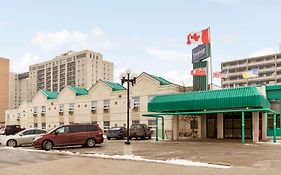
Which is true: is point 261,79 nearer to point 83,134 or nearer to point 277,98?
point 277,98

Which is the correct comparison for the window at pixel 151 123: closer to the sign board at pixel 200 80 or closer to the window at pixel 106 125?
the sign board at pixel 200 80

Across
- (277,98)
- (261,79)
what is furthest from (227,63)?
(277,98)

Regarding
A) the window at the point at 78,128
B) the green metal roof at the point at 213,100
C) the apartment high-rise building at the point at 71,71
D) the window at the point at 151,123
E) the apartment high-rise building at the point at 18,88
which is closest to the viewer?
the window at the point at 78,128

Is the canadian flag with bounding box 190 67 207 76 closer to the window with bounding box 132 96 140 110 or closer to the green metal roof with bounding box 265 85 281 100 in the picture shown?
the green metal roof with bounding box 265 85 281 100

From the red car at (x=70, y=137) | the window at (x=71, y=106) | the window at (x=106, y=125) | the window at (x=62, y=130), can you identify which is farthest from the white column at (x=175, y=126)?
the window at (x=71, y=106)

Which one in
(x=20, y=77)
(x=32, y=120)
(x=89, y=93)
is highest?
(x=20, y=77)

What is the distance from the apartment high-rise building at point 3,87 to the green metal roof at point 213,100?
97.1 m

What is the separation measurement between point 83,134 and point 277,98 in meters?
19.7

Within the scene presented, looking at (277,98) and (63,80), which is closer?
(277,98)

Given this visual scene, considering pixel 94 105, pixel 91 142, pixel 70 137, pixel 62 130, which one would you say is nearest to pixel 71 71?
pixel 94 105

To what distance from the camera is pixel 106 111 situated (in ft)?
168

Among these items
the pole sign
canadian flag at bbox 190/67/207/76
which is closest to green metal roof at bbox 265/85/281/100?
canadian flag at bbox 190/67/207/76

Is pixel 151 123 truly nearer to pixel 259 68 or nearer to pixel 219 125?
pixel 219 125

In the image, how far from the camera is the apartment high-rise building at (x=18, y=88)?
18288cm
